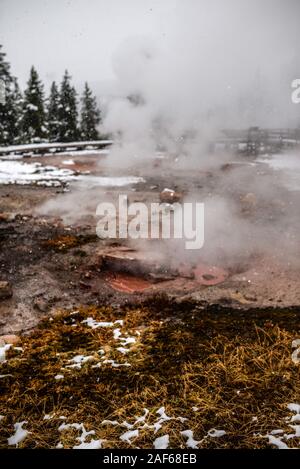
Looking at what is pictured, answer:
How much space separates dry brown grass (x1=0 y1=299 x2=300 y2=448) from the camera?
359 cm

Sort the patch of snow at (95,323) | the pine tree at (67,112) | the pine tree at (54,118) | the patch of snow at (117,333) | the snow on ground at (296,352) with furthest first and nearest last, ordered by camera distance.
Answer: the pine tree at (54,118), the pine tree at (67,112), the patch of snow at (95,323), the patch of snow at (117,333), the snow on ground at (296,352)

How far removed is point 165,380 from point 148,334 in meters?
1.06

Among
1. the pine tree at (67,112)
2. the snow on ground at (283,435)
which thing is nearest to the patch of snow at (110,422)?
the snow on ground at (283,435)

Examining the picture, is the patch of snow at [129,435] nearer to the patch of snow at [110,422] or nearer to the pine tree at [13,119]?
the patch of snow at [110,422]

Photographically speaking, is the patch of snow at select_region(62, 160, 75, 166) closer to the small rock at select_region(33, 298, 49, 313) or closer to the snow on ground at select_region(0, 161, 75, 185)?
the snow on ground at select_region(0, 161, 75, 185)

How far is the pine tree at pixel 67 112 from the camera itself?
33.7 m

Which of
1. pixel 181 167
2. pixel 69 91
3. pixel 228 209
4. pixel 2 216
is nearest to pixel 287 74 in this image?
pixel 69 91

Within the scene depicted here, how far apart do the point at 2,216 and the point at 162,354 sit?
7303mm

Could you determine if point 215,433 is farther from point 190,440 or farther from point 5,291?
point 5,291

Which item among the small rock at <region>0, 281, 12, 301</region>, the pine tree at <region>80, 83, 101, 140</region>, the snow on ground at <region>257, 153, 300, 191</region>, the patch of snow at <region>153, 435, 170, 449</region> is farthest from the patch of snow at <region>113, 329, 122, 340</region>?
the pine tree at <region>80, 83, 101, 140</region>

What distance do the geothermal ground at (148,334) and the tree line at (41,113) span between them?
23.1 m

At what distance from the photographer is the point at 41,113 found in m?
32.0
